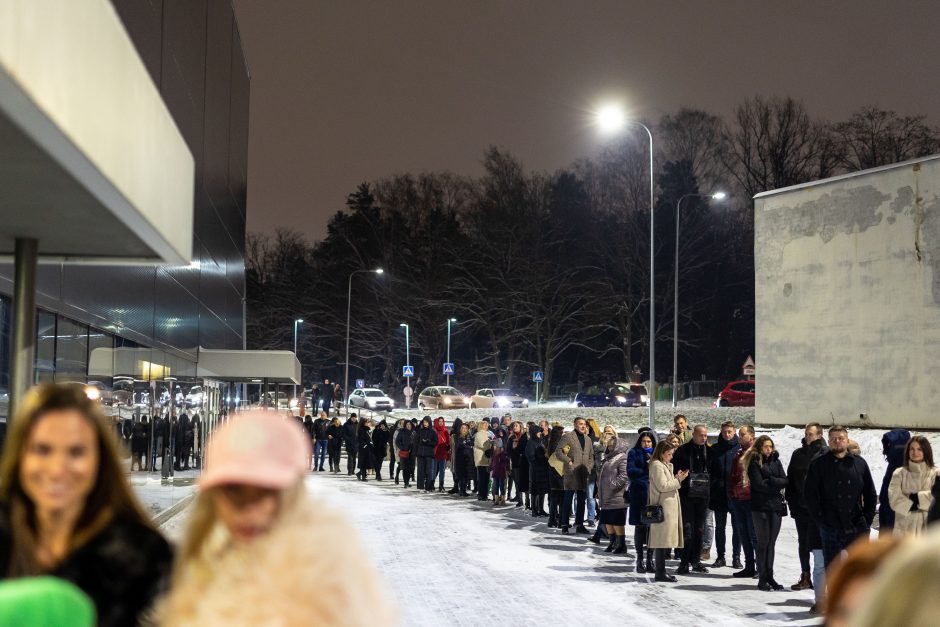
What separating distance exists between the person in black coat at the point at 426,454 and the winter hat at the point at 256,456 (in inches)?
981

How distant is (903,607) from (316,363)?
7835cm

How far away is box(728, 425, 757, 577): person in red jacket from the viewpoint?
43.2 feet

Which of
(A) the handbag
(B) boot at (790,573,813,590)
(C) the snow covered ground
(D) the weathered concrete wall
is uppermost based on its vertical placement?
(D) the weathered concrete wall

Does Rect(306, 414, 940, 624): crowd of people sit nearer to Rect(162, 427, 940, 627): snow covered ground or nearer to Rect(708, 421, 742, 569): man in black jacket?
Rect(708, 421, 742, 569): man in black jacket

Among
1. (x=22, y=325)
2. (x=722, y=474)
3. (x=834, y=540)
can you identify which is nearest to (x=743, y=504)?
(x=722, y=474)

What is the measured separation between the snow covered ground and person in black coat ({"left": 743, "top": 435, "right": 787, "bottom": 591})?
390 mm

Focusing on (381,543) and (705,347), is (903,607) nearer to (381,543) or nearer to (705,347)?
(381,543)

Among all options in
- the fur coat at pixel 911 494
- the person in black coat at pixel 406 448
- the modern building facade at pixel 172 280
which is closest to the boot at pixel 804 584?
the fur coat at pixel 911 494

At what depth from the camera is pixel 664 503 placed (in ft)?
44.2

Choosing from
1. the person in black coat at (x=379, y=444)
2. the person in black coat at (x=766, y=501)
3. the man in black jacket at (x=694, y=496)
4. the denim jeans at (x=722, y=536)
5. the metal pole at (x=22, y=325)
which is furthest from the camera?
the person in black coat at (x=379, y=444)

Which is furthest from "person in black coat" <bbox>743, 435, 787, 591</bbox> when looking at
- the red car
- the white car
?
the white car

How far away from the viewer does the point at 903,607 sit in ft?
3.67

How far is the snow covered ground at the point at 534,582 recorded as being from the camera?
10.6m

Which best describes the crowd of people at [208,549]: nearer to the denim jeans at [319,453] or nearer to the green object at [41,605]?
the green object at [41,605]
